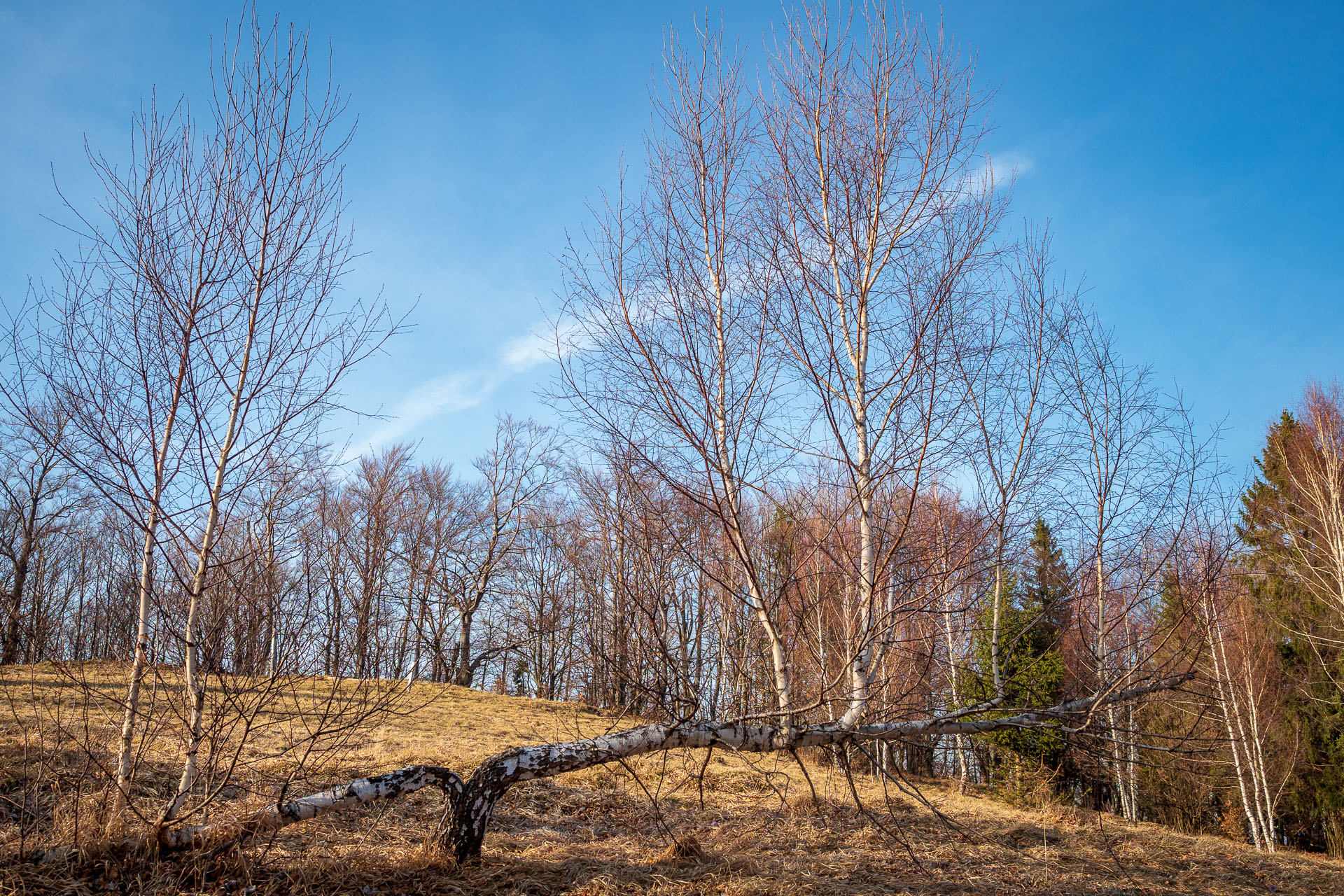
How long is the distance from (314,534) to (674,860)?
3113 mm

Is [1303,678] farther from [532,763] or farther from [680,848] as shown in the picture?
[532,763]

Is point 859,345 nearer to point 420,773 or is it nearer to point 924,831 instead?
point 420,773

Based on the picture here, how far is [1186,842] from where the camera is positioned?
8617mm

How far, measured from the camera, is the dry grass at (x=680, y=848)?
3.56 meters

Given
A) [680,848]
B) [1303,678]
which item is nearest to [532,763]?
[680,848]

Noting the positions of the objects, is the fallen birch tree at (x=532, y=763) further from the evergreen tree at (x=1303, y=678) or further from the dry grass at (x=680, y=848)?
the evergreen tree at (x=1303, y=678)

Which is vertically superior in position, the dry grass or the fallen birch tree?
the fallen birch tree

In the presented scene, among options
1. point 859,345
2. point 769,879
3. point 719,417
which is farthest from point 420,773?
point 859,345

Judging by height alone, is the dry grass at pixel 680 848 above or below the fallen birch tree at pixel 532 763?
below

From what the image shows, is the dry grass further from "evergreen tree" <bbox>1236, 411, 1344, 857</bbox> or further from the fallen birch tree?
"evergreen tree" <bbox>1236, 411, 1344, 857</bbox>

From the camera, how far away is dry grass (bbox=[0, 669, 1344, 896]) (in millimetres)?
3559

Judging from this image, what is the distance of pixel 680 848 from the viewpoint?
4691mm

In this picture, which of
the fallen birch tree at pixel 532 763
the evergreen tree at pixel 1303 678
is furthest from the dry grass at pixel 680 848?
the evergreen tree at pixel 1303 678

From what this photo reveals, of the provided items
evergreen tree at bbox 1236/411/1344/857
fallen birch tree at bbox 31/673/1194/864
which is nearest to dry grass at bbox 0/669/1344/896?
fallen birch tree at bbox 31/673/1194/864
